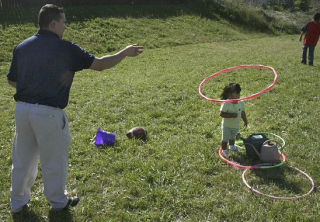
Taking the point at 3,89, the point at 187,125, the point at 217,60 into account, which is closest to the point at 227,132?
the point at 187,125

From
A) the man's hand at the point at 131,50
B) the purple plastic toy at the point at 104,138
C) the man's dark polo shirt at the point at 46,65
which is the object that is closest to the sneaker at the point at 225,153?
the purple plastic toy at the point at 104,138

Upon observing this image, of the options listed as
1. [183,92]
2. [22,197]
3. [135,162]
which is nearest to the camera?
[22,197]

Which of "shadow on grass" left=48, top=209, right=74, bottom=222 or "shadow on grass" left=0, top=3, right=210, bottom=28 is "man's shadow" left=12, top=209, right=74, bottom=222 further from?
"shadow on grass" left=0, top=3, right=210, bottom=28

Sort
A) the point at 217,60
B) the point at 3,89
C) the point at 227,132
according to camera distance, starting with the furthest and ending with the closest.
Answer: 1. the point at 217,60
2. the point at 3,89
3. the point at 227,132

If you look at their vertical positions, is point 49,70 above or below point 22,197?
above

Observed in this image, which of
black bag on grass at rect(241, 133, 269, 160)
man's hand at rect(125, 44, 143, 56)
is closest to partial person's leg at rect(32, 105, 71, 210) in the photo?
man's hand at rect(125, 44, 143, 56)

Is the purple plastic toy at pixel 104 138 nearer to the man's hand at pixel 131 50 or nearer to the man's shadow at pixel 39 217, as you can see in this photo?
the man's shadow at pixel 39 217

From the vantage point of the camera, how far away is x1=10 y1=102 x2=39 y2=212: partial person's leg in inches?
112

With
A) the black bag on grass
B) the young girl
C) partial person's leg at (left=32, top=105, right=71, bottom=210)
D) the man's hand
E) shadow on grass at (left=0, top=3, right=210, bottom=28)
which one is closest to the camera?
partial person's leg at (left=32, top=105, right=71, bottom=210)

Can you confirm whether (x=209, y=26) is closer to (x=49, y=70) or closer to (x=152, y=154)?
(x=152, y=154)

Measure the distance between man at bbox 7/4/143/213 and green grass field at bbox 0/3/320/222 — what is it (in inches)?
23.0

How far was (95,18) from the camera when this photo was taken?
53.9 ft

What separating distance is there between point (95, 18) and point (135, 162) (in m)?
13.9

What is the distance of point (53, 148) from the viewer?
114 inches
